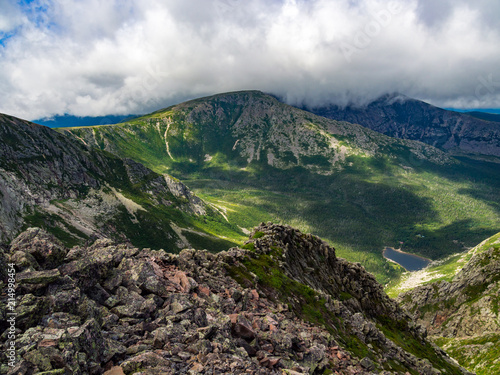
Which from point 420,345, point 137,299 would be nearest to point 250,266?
point 137,299

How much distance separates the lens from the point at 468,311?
15162 cm

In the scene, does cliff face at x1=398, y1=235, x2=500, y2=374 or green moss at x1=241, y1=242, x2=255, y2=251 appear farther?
cliff face at x1=398, y1=235, x2=500, y2=374

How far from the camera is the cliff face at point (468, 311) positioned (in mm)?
119125

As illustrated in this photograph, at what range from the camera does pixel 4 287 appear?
1944 centimetres

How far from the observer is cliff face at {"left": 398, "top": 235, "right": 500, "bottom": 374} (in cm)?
11912

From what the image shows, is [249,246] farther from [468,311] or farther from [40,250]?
[468,311]

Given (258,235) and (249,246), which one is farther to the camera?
(258,235)

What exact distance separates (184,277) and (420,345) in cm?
9447

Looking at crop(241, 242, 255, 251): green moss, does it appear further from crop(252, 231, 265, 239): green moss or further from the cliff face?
the cliff face

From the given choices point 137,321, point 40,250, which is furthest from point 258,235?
point 40,250

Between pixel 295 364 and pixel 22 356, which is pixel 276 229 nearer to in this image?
pixel 295 364

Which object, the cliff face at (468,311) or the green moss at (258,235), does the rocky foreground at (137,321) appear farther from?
the cliff face at (468,311)

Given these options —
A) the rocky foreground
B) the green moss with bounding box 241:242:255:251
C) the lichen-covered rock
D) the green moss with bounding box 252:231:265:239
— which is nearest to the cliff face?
the green moss with bounding box 252:231:265:239

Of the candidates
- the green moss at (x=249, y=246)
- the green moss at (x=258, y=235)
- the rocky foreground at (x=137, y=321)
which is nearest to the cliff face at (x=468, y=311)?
the green moss at (x=258, y=235)
